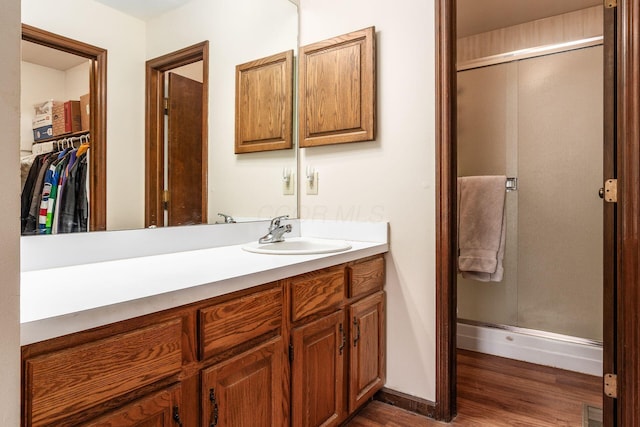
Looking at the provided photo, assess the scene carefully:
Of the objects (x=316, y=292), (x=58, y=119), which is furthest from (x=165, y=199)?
(x=316, y=292)

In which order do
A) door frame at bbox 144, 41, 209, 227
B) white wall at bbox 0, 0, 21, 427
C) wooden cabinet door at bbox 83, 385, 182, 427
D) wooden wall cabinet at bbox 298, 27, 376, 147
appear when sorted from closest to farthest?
white wall at bbox 0, 0, 21, 427 < wooden cabinet door at bbox 83, 385, 182, 427 < door frame at bbox 144, 41, 209, 227 < wooden wall cabinet at bbox 298, 27, 376, 147

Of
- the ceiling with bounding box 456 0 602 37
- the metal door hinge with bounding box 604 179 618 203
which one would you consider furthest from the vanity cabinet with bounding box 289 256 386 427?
the ceiling with bounding box 456 0 602 37

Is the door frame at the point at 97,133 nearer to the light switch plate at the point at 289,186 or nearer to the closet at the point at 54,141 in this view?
the closet at the point at 54,141

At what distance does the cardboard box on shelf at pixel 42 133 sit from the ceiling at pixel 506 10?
7.96ft

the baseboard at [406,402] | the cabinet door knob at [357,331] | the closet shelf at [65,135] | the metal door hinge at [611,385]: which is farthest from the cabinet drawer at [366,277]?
the closet shelf at [65,135]

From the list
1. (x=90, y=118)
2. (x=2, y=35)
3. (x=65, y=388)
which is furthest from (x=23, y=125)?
(x=65, y=388)

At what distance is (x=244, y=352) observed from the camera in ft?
3.69

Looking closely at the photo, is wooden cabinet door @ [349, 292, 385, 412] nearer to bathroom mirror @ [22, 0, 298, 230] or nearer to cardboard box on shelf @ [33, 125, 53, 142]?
bathroom mirror @ [22, 0, 298, 230]

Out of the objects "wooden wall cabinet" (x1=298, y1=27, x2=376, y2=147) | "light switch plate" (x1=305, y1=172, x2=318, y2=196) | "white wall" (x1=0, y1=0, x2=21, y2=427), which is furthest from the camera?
"light switch plate" (x1=305, y1=172, x2=318, y2=196)

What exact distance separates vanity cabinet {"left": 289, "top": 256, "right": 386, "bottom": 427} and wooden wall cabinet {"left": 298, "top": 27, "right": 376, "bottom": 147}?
2.26ft

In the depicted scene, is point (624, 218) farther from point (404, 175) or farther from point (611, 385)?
point (404, 175)

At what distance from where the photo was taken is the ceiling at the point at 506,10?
2.43 meters

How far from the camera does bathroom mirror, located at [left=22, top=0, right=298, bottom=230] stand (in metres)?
1.33

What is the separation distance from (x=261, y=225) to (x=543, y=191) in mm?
1946
